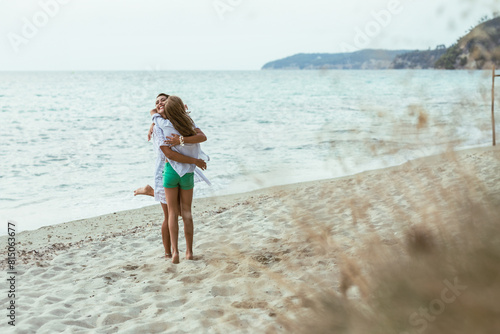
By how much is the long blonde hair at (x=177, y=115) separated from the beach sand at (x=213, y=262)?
4.42 feet

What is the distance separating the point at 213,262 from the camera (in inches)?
194

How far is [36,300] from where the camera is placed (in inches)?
166

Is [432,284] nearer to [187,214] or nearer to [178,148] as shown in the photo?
[178,148]

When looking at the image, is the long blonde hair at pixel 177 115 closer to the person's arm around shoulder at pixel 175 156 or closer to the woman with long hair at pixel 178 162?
the woman with long hair at pixel 178 162

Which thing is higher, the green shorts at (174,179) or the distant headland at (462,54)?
the distant headland at (462,54)

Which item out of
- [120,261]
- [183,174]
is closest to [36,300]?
[120,261]

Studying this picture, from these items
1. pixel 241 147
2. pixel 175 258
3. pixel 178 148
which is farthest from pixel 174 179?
pixel 241 147

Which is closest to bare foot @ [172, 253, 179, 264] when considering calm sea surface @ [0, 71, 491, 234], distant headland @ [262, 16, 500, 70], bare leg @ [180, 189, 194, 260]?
bare leg @ [180, 189, 194, 260]

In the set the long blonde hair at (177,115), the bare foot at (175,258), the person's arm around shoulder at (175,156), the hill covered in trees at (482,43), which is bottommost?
the bare foot at (175,258)

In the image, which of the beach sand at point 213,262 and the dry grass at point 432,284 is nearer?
the dry grass at point 432,284

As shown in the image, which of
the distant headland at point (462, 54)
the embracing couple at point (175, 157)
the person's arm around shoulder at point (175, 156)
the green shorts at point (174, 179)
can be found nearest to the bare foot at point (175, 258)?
the embracing couple at point (175, 157)

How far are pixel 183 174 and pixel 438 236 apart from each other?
10.4 ft

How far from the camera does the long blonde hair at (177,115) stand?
15.4ft

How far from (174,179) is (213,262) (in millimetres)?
979
